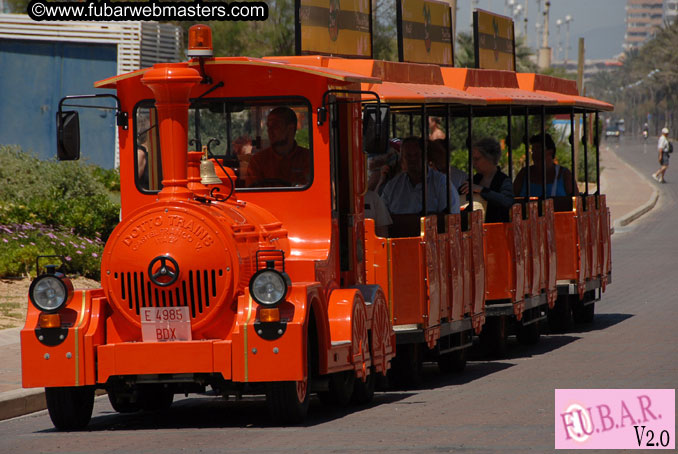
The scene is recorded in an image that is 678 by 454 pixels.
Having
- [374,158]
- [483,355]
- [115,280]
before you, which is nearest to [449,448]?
[115,280]

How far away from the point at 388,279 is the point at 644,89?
167m

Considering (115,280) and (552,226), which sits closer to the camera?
(115,280)

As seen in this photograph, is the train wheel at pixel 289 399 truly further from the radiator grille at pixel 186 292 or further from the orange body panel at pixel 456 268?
the orange body panel at pixel 456 268

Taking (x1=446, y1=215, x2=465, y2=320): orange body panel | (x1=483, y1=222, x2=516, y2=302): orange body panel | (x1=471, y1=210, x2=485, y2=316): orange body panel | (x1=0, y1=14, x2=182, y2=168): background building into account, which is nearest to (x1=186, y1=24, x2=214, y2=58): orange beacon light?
(x1=446, y1=215, x2=465, y2=320): orange body panel

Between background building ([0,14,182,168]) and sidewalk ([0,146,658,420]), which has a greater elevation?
background building ([0,14,182,168])

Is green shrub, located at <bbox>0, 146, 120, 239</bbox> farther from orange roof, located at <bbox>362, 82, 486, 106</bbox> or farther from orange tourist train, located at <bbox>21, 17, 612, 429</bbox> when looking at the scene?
orange roof, located at <bbox>362, 82, 486, 106</bbox>

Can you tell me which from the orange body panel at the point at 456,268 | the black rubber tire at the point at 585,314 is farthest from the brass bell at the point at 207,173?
the black rubber tire at the point at 585,314

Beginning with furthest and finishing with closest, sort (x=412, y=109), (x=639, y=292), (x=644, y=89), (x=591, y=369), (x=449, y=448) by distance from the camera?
(x=644, y=89) < (x=639, y=292) < (x=412, y=109) < (x=591, y=369) < (x=449, y=448)

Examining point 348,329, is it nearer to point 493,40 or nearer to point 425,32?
point 425,32

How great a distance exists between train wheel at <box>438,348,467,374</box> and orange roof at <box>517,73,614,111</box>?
3886mm

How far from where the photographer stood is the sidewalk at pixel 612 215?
1073 cm

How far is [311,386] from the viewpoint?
Answer: 9539mm

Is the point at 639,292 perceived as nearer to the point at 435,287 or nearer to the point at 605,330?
the point at 605,330

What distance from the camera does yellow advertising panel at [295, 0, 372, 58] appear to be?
12.1m
